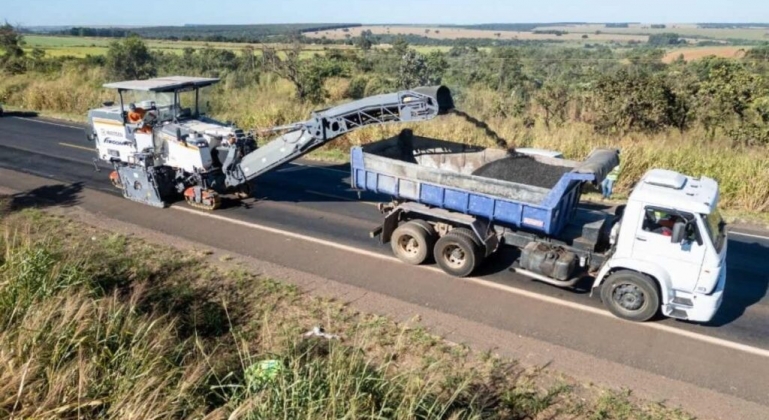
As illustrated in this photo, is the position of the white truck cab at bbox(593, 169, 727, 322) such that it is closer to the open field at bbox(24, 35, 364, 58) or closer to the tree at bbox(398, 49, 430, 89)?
the tree at bbox(398, 49, 430, 89)

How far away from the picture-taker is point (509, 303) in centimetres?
913

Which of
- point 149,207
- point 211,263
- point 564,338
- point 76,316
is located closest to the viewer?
point 76,316

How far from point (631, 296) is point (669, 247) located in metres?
0.95

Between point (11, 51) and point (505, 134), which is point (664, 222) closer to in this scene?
point (505, 134)

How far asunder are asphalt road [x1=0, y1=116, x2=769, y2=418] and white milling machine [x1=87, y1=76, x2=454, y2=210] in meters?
0.53

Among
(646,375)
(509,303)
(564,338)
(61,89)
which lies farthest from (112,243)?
(61,89)

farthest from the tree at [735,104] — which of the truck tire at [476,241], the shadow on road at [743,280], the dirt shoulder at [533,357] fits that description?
the dirt shoulder at [533,357]

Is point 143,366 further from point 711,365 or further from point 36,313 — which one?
point 711,365

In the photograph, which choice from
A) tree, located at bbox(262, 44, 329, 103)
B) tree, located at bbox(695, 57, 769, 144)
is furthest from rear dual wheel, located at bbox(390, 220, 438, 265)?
tree, located at bbox(262, 44, 329, 103)

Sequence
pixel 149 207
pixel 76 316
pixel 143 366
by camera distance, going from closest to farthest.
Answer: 1. pixel 143 366
2. pixel 76 316
3. pixel 149 207

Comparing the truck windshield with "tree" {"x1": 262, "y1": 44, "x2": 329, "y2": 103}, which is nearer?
the truck windshield

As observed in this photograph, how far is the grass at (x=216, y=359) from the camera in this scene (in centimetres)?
505

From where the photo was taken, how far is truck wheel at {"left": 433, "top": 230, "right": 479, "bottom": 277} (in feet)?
31.7

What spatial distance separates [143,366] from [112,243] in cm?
628
